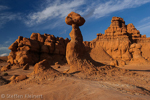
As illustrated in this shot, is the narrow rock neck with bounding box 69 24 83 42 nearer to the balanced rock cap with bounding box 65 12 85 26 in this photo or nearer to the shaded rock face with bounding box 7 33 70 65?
the balanced rock cap with bounding box 65 12 85 26

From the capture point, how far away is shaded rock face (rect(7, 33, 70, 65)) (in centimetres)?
1684

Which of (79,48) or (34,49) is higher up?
(34,49)

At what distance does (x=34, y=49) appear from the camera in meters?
18.6

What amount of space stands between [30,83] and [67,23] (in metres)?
6.73

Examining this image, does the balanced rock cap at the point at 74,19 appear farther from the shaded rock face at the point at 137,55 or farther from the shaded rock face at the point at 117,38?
the shaded rock face at the point at 117,38

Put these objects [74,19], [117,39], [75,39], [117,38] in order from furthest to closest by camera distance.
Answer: [117,38]
[117,39]
[74,19]
[75,39]

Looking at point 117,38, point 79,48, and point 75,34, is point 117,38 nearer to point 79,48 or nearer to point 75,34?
point 75,34

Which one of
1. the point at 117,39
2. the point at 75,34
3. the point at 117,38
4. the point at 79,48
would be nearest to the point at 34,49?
the point at 75,34

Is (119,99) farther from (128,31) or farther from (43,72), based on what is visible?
(128,31)

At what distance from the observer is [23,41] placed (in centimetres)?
1786

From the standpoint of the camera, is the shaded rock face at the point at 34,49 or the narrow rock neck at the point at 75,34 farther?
the shaded rock face at the point at 34,49

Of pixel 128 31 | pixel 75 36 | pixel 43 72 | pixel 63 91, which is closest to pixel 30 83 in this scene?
pixel 43 72

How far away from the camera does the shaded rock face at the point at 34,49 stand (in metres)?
16.8

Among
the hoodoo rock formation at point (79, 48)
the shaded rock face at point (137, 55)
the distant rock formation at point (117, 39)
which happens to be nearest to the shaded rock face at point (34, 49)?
the hoodoo rock formation at point (79, 48)
